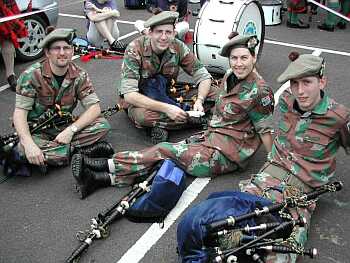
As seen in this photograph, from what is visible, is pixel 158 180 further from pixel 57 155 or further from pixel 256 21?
pixel 256 21

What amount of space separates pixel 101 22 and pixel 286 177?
464 centimetres

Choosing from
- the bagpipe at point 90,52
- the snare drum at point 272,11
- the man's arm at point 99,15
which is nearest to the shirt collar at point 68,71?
the bagpipe at point 90,52

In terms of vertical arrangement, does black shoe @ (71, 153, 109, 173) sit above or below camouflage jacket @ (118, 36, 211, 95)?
below

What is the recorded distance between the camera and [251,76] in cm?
396

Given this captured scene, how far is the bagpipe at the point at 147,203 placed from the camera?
3.47 meters

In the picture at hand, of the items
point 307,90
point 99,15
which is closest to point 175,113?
point 307,90

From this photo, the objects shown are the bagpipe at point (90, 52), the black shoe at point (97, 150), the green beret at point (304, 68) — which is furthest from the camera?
the bagpipe at point (90, 52)

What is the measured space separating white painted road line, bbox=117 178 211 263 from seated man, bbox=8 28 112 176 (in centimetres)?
89


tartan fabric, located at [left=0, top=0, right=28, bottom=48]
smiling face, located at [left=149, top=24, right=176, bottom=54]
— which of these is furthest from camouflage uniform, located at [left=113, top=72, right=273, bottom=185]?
tartan fabric, located at [left=0, top=0, right=28, bottom=48]

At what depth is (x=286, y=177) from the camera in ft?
11.6

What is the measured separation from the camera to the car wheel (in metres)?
6.63

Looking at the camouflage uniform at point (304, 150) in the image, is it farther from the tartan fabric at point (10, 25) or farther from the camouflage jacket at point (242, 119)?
the tartan fabric at point (10, 25)

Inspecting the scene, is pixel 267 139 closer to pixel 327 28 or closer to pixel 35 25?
pixel 35 25

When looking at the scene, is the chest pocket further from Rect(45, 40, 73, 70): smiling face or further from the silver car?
the silver car
